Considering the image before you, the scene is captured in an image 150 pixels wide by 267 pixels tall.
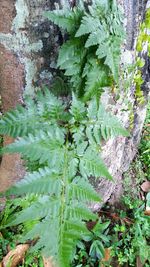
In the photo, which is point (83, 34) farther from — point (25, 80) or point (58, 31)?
point (25, 80)

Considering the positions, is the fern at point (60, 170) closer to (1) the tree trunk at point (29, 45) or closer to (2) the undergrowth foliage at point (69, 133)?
(2) the undergrowth foliage at point (69, 133)

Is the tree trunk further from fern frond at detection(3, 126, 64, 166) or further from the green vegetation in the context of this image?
fern frond at detection(3, 126, 64, 166)

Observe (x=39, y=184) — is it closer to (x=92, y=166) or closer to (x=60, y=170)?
(x=60, y=170)

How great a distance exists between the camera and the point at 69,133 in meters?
1.75

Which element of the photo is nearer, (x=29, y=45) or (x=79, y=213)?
(x=79, y=213)

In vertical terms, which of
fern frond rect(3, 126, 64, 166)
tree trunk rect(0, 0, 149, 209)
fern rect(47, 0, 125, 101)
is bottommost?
fern frond rect(3, 126, 64, 166)

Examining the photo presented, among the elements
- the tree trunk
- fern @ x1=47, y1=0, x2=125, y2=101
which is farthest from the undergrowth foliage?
the tree trunk

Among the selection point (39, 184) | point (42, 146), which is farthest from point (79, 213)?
point (42, 146)

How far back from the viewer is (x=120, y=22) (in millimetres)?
1597

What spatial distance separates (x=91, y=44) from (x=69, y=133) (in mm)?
465

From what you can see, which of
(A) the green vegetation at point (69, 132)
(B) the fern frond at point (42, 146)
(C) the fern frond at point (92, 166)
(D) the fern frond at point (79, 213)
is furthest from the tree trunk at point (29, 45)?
(D) the fern frond at point (79, 213)

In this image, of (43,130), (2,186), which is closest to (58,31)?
(43,130)

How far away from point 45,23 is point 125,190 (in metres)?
1.70

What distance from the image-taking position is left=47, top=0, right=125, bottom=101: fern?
1.46 m
